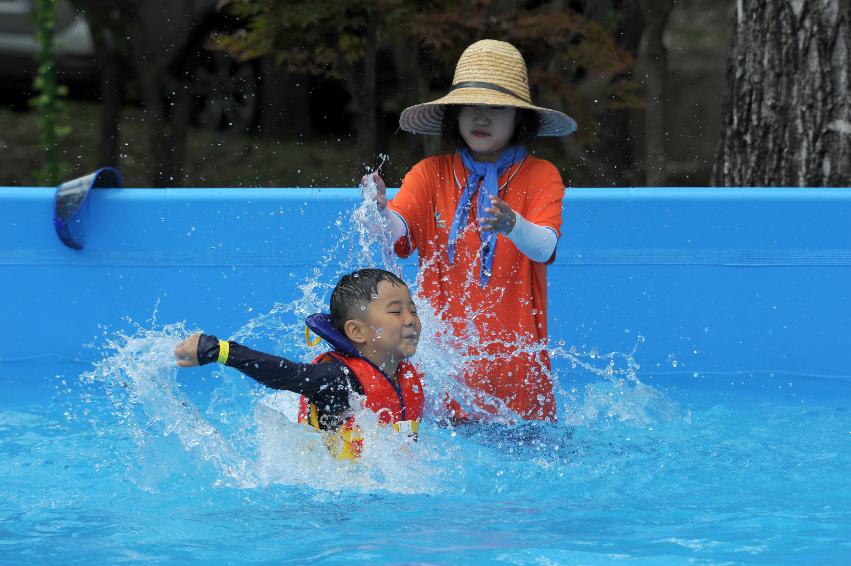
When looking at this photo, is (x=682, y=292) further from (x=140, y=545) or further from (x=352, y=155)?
(x=352, y=155)

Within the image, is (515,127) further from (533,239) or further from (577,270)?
(577,270)

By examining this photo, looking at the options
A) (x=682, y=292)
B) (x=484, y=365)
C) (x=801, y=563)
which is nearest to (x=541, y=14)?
(x=682, y=292)

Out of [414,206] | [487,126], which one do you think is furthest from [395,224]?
[487,126]

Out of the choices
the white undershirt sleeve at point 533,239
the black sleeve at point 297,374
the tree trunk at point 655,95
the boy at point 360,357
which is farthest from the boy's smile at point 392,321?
the tree trunk at point 655,95

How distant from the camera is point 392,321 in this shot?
361cm

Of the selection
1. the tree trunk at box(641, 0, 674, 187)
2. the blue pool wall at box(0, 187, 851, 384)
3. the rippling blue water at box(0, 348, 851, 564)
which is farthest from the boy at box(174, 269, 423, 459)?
the tree trunk at box(641, 0, 674, 187)

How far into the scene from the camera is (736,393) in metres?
4.92

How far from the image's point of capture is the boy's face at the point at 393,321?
361 cm

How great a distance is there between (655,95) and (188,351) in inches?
210

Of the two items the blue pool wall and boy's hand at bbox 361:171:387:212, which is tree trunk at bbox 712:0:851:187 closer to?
the blue pool wall

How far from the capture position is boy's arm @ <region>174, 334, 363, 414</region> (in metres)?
3.28

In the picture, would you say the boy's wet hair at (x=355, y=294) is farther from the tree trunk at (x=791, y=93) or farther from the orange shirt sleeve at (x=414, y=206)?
the tree trunk at (x=791, y=93)

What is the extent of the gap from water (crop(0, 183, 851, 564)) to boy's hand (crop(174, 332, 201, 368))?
42cm

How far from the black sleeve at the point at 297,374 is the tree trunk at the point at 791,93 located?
9.61 ft
